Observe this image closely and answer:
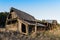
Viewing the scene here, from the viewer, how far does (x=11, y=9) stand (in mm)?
34438

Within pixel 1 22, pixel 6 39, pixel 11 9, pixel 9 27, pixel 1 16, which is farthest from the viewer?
pixel 1 16

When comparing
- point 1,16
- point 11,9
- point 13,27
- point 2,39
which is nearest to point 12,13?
point 11,9

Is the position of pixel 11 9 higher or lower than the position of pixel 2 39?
higher

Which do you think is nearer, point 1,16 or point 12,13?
point 12,13

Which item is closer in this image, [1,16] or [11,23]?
[11,23]

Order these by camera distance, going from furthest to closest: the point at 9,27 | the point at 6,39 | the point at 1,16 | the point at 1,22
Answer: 1. the point at 1,16
2. the point at 1,22
3. the point at 9,27
4. the point at 6,39

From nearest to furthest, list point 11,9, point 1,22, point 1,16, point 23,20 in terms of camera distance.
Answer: point 23,20 < point 11,9 < point 1,22 < point 1,16

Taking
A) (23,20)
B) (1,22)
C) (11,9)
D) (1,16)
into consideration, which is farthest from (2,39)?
(1,16)

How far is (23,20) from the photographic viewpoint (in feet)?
105

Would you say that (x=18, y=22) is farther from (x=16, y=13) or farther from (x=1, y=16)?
(x=1, y=16)

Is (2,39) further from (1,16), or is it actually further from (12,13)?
(1,16)

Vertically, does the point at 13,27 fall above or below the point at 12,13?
below

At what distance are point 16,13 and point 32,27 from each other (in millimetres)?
4960

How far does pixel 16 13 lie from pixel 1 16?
22862 mm
